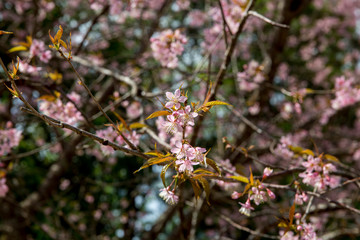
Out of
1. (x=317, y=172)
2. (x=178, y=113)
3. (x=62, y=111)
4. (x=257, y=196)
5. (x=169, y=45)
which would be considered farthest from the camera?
(x=169, y=45)

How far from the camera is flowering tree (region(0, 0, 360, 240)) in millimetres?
1986

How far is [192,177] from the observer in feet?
4.07

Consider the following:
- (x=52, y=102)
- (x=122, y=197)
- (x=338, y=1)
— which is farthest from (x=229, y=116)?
(x=338, y=1)

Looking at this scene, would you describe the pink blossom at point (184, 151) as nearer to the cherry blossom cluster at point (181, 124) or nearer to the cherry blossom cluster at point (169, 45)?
the cherry blossom cluster at point (181, 124)

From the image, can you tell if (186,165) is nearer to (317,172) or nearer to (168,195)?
(168,195)

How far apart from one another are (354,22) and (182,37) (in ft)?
18.2

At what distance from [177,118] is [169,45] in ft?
3.73

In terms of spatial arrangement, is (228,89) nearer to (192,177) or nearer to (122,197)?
(122,197)

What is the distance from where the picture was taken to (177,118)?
46.9 inches

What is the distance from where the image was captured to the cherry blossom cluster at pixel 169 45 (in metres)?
2.16

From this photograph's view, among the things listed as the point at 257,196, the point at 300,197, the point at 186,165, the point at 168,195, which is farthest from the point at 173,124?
the point at 300,197

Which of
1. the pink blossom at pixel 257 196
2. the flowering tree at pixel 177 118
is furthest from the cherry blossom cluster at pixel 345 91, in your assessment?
the pink blossom at pixel 257 196

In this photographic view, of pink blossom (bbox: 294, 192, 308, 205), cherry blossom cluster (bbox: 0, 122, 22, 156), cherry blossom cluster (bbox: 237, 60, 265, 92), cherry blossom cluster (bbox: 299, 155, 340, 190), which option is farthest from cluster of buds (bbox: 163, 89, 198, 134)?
cherry blossom cluster (bbox: 0, 122, 22, 156)

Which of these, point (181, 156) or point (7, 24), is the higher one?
point (7, 24)
